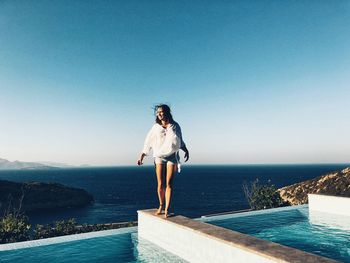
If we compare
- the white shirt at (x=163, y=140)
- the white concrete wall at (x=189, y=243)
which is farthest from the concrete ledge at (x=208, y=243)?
the white shirt at (x=163, y=140)

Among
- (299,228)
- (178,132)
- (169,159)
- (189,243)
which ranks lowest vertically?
(299,228)

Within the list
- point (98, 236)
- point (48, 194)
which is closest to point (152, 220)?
point (98, 236)

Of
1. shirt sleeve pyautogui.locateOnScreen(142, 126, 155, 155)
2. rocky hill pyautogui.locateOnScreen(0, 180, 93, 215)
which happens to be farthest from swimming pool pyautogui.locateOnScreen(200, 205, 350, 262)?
rocky hill pyautogui.locateOnScreen(0, 180, 93, 215)

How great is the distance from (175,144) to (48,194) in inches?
3005

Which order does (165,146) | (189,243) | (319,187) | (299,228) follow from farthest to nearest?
(319,187), (299,228), (165,146), (189,243)

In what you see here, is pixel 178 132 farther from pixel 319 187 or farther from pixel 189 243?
pixel 319 187

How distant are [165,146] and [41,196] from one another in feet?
248

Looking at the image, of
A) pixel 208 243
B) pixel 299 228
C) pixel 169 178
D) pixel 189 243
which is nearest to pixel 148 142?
pixel 169 178

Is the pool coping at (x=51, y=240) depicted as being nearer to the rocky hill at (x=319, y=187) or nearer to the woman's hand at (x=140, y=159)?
the woman's hand at (x=140, y=159)

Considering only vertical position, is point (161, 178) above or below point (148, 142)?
below

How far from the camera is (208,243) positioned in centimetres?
536

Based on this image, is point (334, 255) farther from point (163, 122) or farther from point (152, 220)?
point (163, 122)

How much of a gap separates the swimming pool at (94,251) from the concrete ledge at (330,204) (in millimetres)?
8726

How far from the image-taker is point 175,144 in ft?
21.7
